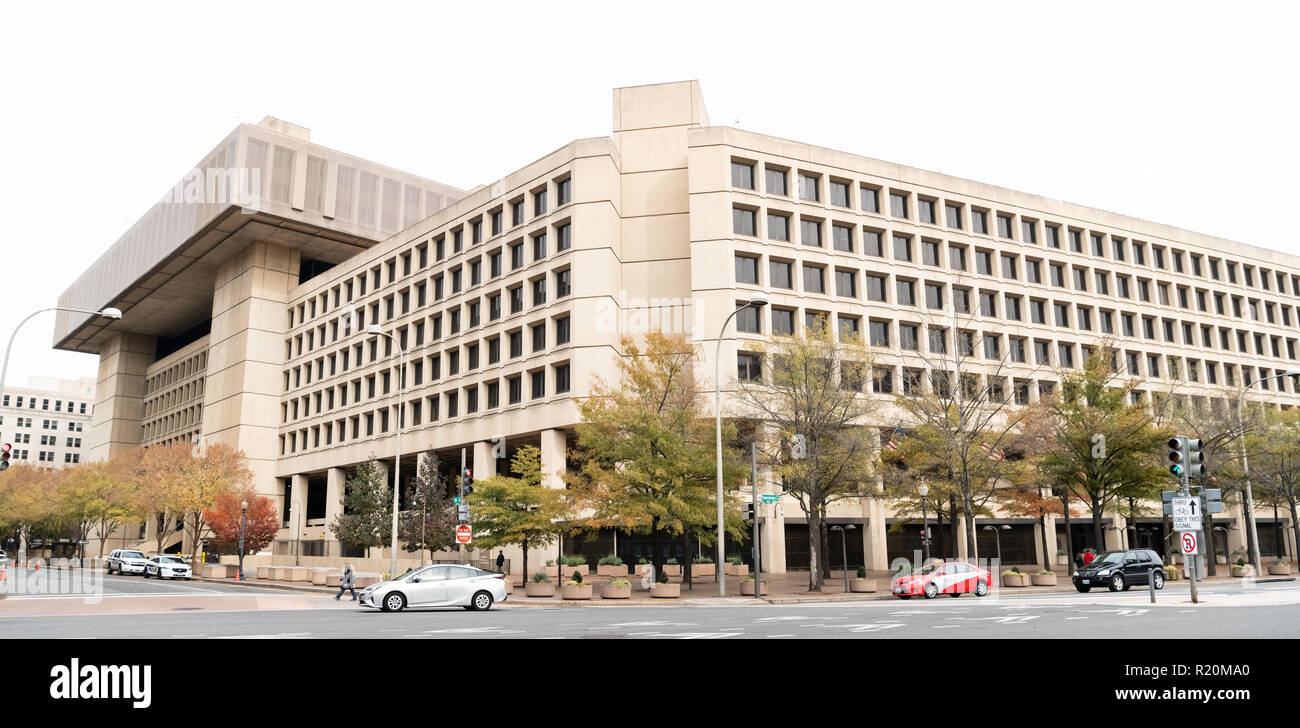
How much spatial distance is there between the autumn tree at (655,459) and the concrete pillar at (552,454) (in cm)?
1451

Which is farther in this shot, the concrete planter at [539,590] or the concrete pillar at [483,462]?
the concrete pillar at [483,462]

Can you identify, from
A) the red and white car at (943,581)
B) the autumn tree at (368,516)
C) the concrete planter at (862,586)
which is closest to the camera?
the red and white car at (943,581)

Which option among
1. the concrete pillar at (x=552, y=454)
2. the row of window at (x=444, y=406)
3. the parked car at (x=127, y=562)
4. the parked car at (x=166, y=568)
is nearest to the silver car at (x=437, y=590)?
the concrete pillar at (x=552, y=454)

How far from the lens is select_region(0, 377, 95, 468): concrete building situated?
152 m

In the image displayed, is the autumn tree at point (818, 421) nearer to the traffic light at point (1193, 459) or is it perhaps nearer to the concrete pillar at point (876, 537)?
the traffic light at point (1193, 459)

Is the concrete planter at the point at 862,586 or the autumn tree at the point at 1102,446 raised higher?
the autumn tree at the point at 1102,446

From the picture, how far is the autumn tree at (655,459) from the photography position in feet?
111

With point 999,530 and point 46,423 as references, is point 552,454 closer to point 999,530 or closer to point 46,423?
point 999,530

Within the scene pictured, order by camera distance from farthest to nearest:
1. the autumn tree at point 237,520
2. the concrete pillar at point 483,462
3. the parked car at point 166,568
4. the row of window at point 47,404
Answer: the row of window at point 47,404 < the autumn tree at point 237,520 < the concrete pillar at point 483,462 < the parked car at point 166,568

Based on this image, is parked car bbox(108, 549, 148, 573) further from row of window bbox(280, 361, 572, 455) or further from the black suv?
the black suv

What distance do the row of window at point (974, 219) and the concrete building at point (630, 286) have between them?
17 centimetres

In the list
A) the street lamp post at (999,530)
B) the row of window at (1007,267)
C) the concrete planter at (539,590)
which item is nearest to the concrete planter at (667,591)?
the concrete planter at (539,590)

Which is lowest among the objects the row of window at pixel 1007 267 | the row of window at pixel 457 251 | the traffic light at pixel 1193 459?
the traffic light at pixel 1193 459

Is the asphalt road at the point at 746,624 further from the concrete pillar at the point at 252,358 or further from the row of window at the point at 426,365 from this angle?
the concrete pillar at the point at 252,358
